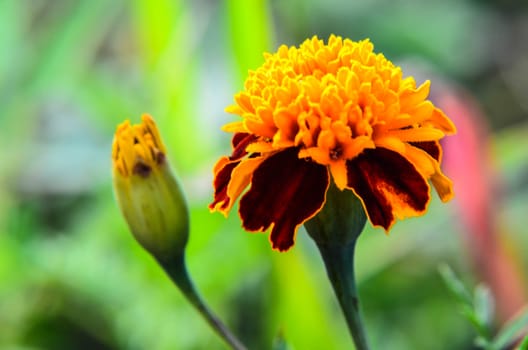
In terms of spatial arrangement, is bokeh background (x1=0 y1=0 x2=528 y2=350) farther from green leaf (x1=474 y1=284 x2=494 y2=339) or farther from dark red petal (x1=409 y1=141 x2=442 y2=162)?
dark red petal (x1=409 y1=141 x2=442 y2=162)

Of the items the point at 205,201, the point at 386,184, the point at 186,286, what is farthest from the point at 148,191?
the point at 205,201

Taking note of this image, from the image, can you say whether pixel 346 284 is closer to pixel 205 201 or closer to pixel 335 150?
pixel 335 150

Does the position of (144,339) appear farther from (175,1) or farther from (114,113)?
(175,1)

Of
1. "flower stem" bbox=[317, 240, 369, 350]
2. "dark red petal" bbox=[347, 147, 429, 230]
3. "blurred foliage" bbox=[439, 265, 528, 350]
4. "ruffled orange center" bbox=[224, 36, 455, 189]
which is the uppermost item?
"ruffled orange center" bbox=[224, 36, 455, 189]

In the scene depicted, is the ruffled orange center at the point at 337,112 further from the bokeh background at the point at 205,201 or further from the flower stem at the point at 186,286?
the bokeh background at the point at 205,201

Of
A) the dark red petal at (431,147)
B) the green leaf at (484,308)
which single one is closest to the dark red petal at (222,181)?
the dark red petal at (431,147)

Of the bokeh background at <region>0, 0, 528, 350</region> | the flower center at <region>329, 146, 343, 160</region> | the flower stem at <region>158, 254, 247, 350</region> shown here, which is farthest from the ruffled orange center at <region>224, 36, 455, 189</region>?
the bokeh background at <region>0, 0, 528, 350</region>
